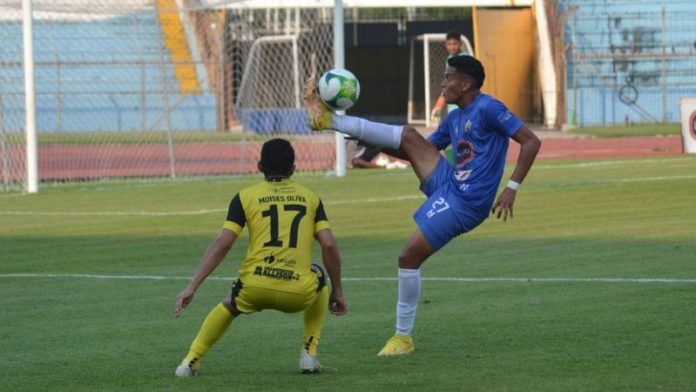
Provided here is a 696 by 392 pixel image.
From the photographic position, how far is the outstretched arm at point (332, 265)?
8.56m

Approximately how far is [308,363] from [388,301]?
365 centimetres

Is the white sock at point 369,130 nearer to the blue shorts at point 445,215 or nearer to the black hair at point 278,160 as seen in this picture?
the blue shorts at point 445,215

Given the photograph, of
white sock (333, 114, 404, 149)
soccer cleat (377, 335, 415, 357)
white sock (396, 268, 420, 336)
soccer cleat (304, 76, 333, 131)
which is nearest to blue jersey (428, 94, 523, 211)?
white sock (333, 114, 404, 149)

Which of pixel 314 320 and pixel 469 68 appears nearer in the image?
pixel 314 320

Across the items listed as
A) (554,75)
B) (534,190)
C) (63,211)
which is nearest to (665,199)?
(534,190)

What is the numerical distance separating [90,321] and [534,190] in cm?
1242

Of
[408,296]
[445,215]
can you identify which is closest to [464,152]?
[445,215]

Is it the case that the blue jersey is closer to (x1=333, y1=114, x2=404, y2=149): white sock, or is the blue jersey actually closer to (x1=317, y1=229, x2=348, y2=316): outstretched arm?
(x1=333, y1=114, x2=404, y2=149): white sock

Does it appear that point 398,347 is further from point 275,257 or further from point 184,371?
point 184,371

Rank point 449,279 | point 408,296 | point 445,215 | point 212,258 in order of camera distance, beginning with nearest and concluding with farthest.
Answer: point 212,258 < point 408,296 < point 445,215 < point 449,279

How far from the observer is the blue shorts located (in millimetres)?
9695

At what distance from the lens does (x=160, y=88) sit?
34.1 m

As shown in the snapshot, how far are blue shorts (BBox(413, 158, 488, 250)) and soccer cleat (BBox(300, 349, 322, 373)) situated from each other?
4.82 ft

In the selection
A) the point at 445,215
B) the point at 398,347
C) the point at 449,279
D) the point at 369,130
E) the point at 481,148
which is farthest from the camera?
the point at 449,279
